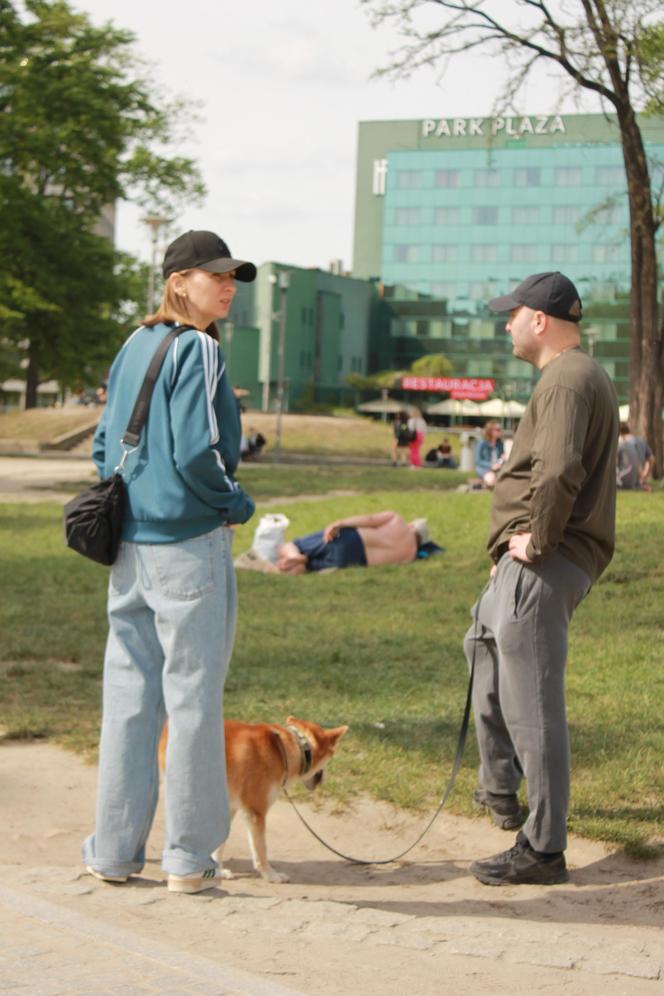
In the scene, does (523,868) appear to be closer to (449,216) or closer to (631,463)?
(631,463)

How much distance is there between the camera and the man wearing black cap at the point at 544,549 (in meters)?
4.56

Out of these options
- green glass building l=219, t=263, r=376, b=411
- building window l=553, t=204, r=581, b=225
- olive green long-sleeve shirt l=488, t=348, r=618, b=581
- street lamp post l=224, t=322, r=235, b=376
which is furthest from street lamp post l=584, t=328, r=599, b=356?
olive green long-sleeve shirt l=488, t=348, r=618, b=581

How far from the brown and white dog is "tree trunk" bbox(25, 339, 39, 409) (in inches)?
1552

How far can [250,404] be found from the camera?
106438mm

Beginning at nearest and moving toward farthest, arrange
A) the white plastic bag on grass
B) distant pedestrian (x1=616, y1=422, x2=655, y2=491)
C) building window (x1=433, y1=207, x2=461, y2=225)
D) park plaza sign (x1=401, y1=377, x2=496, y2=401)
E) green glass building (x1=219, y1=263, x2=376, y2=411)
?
the white plastic bag on grass, distant pedestrian (x1=616, y1=422, x2=655, y2=491), green glass building (x1=219, y1=263, x2=376, y2=411), park plaza sign (x1=401, y1=377, x2=496, y2=401), building window (x1=433, y1=207, x2=461, y2=225)

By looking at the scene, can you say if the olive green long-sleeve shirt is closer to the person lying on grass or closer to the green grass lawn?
the green grass lawn

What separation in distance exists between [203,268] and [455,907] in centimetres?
230

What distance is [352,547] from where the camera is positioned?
1377cm

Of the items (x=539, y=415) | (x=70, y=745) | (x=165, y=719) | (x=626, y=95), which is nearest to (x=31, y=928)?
(x=165, y=719)

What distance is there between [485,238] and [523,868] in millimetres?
107217

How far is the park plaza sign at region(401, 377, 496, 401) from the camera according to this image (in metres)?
107

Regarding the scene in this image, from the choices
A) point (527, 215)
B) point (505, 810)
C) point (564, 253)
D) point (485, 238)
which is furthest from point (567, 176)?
point (505, 810)

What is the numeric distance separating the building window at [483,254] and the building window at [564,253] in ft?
15.5

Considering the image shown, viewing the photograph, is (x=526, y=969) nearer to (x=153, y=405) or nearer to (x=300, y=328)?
(x=153, y=405)
